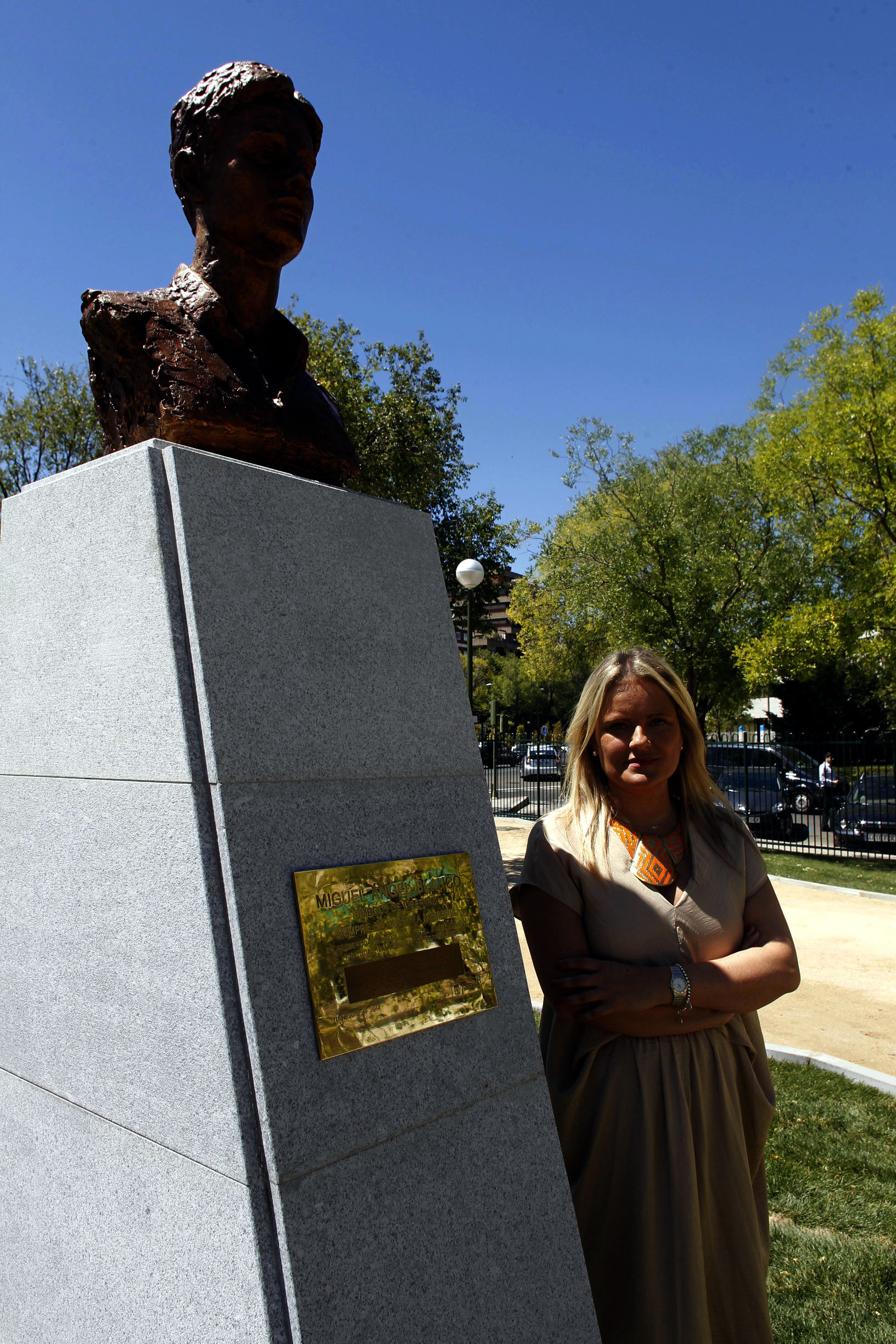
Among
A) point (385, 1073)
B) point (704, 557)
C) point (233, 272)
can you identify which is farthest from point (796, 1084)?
point (704, 557)

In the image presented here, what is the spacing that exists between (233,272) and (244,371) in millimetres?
312

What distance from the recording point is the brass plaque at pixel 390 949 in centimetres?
176

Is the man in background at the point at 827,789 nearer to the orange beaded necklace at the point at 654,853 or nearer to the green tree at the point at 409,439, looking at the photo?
the green tree at the point at 409,439

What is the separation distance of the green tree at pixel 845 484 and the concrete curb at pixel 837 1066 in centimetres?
1159

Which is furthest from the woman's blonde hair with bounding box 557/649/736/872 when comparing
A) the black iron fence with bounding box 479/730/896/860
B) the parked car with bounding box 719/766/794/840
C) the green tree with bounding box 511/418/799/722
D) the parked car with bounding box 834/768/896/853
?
the green tree with bounding box 511/418/799/722

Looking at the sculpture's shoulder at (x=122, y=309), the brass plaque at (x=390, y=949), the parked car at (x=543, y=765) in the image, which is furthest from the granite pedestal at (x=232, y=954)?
the parked car at (x=543, y=765)

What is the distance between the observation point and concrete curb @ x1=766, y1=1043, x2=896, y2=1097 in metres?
5.15

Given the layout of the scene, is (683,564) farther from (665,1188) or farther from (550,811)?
(665,1188)

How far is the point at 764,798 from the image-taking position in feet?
52.8

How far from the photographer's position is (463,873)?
2084 mm

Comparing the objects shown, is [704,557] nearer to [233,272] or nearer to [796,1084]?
[796,1084]

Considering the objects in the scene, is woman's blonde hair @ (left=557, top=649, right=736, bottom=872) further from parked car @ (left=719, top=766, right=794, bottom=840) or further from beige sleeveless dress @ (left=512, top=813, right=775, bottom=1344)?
parked car @ (left=719, top=766, right=794, bottom=840)

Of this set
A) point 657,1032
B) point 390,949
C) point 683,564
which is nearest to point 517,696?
point 683,564

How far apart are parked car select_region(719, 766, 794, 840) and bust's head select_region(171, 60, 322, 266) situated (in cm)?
1477
